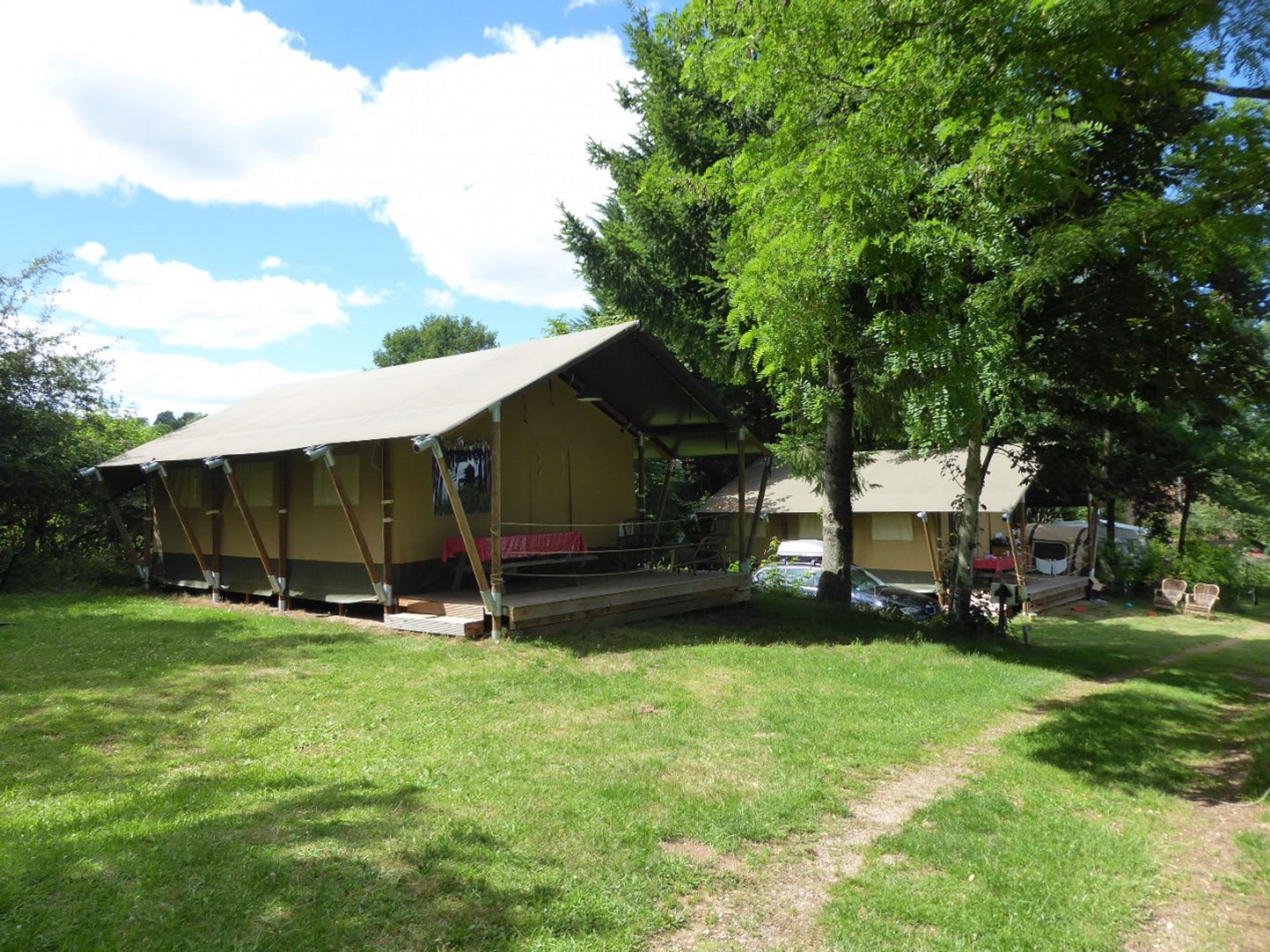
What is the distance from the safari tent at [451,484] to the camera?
1174cm

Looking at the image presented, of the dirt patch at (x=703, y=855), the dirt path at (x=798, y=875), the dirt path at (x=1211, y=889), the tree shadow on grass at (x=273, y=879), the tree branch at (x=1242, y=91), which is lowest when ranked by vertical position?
the dirt path at (x=1211, y=889)

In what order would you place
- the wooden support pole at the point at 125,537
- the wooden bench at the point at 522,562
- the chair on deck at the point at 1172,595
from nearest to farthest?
the wooden bench at the point at 522,562 → the wooden support pole at the point at 125,537 → the chair on deck at the point at 1172,595

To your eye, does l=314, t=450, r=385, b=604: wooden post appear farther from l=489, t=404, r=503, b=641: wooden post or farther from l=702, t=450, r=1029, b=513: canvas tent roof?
l=702, t=450, r=1029, b=513: canvas tent roof

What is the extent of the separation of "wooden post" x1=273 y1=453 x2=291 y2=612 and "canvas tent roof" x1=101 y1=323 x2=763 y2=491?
0.63m

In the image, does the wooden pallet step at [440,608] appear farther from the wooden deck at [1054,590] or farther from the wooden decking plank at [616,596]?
the wooden deck at [1054,590]

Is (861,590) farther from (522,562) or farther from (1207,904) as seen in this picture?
(1207,904)

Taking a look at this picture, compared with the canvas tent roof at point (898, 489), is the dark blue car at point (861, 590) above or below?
A: below

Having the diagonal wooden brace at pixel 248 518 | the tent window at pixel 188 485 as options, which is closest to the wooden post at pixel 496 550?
the diagonal wooden brace at pixel 248 518

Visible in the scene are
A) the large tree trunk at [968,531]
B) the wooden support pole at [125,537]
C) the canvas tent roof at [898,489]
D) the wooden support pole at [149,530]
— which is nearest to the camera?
the large tree trunk at [968,531]

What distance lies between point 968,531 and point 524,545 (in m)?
7.79

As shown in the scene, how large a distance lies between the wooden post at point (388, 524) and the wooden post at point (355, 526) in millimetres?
145

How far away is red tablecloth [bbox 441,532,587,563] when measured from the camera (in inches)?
503

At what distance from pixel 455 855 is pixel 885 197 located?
757 centimetres

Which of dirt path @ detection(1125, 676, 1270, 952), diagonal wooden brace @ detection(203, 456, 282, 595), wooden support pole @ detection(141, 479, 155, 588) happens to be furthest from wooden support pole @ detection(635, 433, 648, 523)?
dirt path @ detection(1125, 676, 1270, 952)
